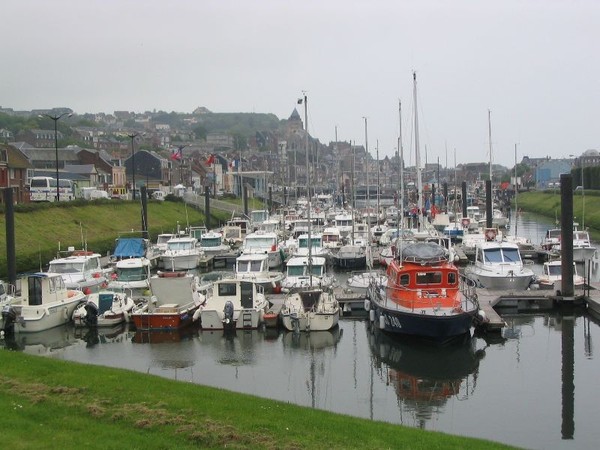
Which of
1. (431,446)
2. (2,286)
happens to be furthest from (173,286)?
(431,446)

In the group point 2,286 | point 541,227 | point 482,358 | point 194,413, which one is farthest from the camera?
point 541,227

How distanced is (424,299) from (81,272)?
74.6ft

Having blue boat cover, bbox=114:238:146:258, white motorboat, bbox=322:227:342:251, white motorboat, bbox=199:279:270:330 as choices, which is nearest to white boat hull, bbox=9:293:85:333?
white motorboat, bbox=199:279:270:330

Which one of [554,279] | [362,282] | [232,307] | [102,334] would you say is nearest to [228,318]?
[232,307]

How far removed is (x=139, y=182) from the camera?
14425 cm

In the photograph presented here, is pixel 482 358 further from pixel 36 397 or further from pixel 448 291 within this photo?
pixel 36 397

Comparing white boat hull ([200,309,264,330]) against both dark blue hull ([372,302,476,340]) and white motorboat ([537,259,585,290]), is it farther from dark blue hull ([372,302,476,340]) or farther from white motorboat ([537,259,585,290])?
white motorboat ([537,259,585,290])

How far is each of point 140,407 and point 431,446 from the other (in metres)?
6.43

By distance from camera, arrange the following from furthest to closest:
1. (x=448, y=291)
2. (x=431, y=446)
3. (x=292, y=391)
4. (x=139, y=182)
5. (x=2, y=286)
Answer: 1. (x=139, y=182)
2. (x=2, y=286)
3. (x=448, y=291)
4. (x=292, y=391)
5. (x=431, y=446)

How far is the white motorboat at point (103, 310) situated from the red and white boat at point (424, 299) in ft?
39.7

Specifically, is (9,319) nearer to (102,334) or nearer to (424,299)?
(102,334)

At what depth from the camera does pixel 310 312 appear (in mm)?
34125

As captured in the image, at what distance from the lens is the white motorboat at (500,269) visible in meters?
43.1

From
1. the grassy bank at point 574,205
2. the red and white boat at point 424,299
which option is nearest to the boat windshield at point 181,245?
the red and white boat at point 424,299
